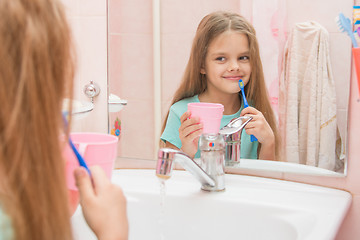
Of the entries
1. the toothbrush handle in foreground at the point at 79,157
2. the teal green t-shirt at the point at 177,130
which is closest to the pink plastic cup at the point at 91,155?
the toothbrush handle in foreground at the point at 79,157

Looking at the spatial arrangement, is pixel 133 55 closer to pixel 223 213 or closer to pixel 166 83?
pixel 166 83

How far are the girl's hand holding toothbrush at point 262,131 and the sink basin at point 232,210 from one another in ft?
0.21

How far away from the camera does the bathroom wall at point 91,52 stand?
1.16 m

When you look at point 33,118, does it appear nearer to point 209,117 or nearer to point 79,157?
point 79,157

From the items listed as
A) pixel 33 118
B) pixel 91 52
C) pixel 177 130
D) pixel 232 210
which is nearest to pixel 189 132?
pixel 177 130

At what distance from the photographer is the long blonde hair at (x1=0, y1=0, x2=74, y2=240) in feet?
1.54

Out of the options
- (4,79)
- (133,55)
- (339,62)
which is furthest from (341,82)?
(4,79)

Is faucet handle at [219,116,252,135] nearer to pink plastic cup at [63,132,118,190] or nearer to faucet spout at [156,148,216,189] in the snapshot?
faucet spout at [156,148,216,189]

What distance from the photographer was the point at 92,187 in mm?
602

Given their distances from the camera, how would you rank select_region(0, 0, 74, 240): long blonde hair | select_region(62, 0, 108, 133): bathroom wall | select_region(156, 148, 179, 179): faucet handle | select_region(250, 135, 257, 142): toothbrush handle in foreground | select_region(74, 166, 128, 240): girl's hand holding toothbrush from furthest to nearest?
select_region(62, 0, 108, 133): bathroom wall → select_region(250, 135, 257, 142): toothbrush handle in foreground → select_region(156, 148, 179, 179): faucet handle → select_region(74, 166, 128, 240): girl's hand holding toothbrush → select_region(0, 0, 74, 240): long blonde hair

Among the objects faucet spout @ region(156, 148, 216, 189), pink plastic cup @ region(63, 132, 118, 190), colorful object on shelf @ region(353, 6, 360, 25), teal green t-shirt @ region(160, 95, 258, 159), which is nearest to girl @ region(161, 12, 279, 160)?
teal green t-shirt @ region(160, 95, 258, 159)

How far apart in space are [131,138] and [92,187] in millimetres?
560

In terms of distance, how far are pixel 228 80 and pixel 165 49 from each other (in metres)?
0.17

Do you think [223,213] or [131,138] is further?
[131,138]
